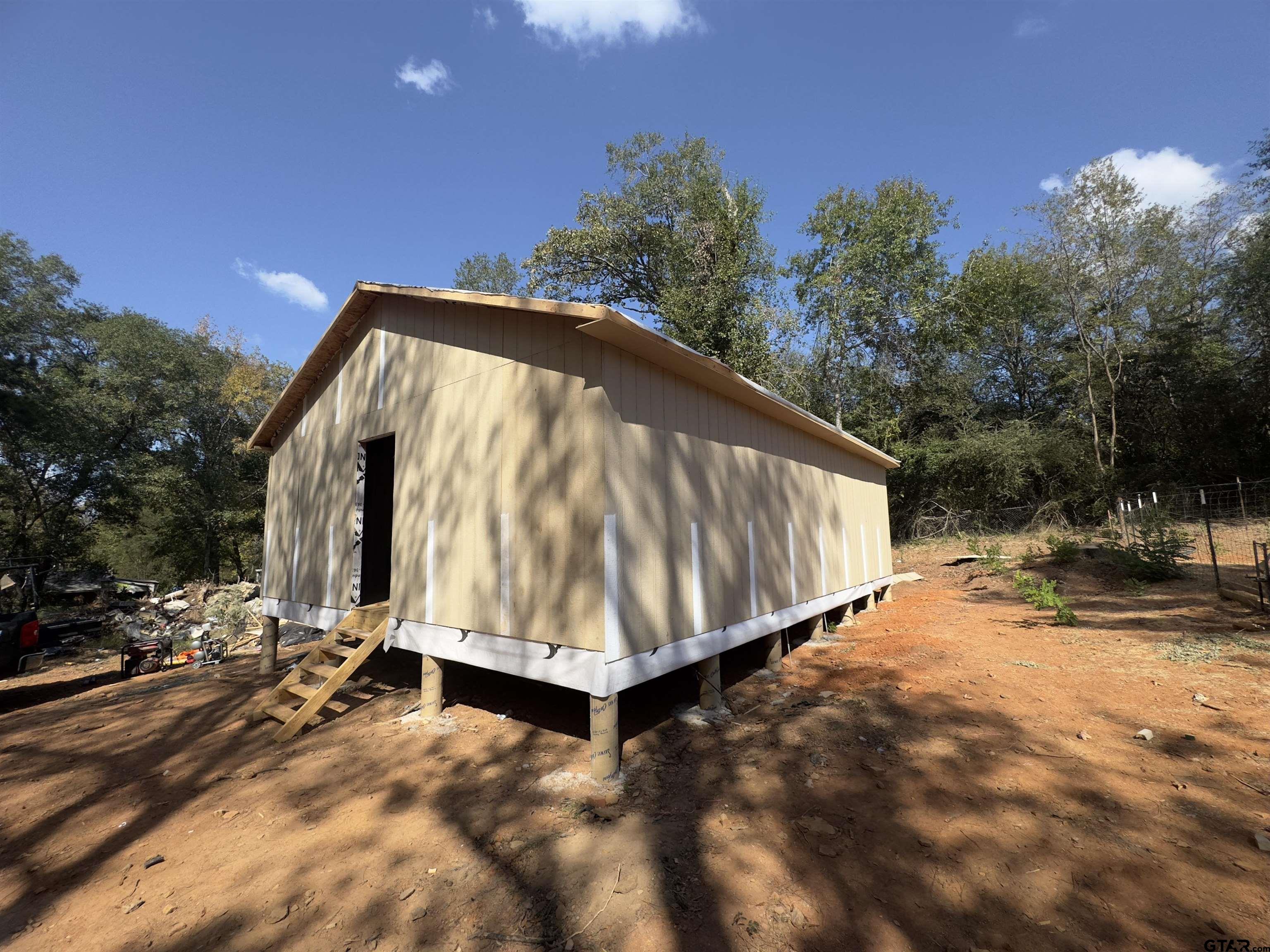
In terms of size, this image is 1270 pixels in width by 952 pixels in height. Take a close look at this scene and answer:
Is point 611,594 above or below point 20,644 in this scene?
above

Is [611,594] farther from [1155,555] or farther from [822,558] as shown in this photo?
[1155,555]

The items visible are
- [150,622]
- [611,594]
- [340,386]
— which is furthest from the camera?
[150,622]

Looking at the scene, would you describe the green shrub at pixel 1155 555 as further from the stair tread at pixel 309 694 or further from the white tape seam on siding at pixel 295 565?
the white tape seam on siding at pixel 295 565

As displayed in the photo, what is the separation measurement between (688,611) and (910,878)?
2596mm

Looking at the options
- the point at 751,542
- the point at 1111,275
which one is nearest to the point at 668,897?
the point at 751,542

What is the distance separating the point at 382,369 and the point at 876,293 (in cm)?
2151

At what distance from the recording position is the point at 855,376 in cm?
2389

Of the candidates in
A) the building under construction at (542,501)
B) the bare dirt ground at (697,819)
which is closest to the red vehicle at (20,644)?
the bare dirt ground at (697,819)

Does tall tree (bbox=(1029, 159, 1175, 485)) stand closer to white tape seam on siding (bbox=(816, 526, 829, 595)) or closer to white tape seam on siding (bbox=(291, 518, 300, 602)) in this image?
white tape seam on siding (bbox=(816, 526, 829, 595))

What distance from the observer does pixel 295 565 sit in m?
7.96

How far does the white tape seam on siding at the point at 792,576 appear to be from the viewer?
7.11m

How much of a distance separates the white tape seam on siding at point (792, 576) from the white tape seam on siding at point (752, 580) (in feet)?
3.69

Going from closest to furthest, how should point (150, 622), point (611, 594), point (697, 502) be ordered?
point (611, 594)
point (697, 502)
point (150, 622)

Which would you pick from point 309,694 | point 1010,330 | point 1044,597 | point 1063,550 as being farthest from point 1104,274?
point 309,694
